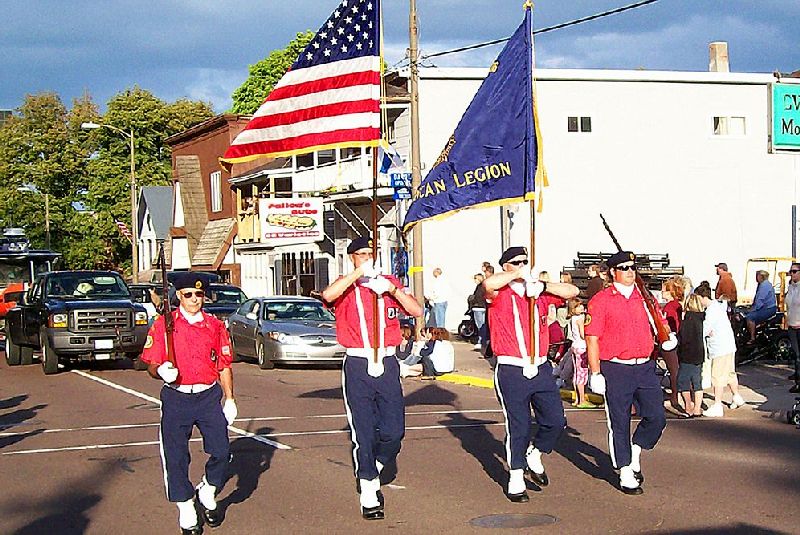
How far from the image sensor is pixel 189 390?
8367 millimetres

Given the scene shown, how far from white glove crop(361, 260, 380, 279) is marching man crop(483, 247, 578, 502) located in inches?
40.0

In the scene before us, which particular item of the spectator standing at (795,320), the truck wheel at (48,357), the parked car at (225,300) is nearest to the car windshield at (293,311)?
the parked car at (225,300)

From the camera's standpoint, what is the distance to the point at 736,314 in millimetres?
21312

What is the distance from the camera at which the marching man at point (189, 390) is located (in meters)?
8.28

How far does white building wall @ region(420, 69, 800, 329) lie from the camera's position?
34.1 meters

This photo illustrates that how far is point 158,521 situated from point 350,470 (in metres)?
2.55

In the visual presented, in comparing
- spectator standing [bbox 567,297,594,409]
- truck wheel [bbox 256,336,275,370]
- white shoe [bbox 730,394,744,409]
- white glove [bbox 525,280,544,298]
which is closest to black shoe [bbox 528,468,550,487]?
white glove [bbox 525,280,544,298]

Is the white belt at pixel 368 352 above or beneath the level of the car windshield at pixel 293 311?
above

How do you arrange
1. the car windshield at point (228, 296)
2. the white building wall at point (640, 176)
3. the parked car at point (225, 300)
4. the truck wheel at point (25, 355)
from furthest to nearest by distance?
the white building wall at point (640, 176), the car windshield at point (228, 296), the parked car at point (225, 300), the truck wheel at point (25, 355)

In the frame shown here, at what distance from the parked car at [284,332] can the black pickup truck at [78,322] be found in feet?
7.35

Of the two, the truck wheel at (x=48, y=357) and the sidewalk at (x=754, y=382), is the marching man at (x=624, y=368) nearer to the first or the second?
the sidewalk at (x=754, y=382)

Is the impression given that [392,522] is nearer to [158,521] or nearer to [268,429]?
[158,521]

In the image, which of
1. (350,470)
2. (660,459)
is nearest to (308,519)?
(350,470)

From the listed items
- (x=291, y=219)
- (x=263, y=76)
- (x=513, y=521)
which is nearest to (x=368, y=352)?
(x=513, y=521)
